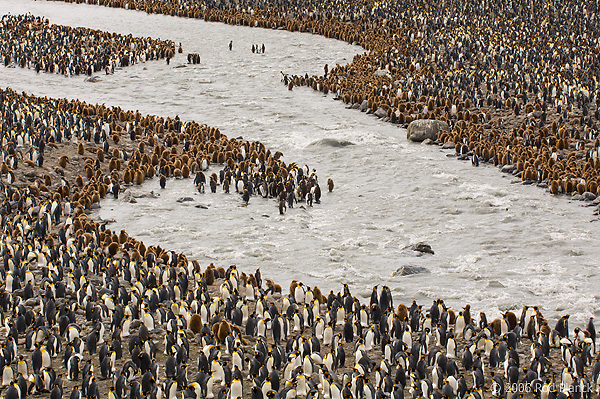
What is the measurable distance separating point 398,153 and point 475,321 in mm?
10960

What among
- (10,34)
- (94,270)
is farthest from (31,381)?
(10,34)

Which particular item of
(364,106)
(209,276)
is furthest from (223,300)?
(364,106)

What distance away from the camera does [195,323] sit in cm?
1105

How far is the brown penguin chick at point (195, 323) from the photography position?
11.1 m

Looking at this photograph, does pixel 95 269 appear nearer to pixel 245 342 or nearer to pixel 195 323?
pixel 195 323

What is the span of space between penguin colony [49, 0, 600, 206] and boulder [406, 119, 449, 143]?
46 cm

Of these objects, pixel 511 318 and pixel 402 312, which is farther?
pixel 402 312

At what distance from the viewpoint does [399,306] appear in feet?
37.9

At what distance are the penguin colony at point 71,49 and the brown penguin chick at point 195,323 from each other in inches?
986

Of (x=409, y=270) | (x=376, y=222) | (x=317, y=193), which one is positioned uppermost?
(x=317, y=193)

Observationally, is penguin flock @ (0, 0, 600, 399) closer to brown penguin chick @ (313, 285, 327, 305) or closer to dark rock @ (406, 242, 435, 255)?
brown penguin chick @ (313, 285, 327, 305)

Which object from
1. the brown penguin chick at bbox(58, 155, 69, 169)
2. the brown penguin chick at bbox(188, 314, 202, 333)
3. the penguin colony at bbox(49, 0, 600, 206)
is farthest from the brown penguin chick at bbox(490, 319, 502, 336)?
the brown penguin chick at bbox(58, 155, 69, 169)

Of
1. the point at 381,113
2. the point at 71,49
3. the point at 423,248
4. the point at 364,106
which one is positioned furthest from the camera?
the point at 71,49

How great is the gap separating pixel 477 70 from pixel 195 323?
21680 mm
